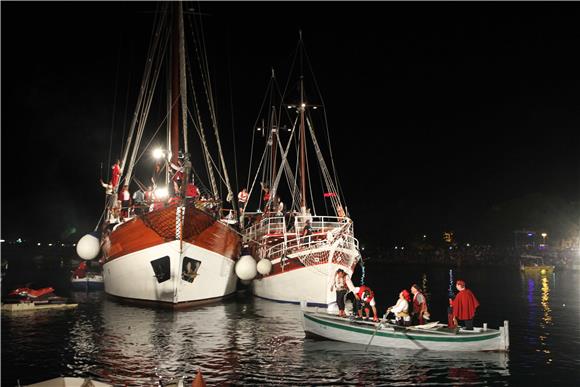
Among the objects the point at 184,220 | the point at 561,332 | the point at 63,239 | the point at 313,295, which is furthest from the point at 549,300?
the point at 63,239

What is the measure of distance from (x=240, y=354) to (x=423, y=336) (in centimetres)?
666

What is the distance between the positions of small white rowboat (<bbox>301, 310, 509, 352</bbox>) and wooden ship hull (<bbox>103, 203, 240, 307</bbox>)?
1296 centimetres

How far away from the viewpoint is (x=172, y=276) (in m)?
32.2

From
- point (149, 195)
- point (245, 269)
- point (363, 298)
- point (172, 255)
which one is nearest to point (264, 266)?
point (245, 269)

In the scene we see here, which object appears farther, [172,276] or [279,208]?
[279,208]

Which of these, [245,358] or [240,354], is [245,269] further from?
[245,358]

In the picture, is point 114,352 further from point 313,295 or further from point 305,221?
point 305,221

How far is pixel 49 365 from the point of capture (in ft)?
62.5

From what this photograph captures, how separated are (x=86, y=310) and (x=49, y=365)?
1561 centimetres

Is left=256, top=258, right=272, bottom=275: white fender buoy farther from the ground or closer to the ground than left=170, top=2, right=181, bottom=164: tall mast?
closer to the ground

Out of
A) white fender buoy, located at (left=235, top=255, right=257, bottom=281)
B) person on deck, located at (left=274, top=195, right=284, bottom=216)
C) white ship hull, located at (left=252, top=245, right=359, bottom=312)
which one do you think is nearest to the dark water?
white ship hull, located at (left=252, top=245, right=359, bottom=312)

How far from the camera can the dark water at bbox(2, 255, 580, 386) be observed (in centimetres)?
1750

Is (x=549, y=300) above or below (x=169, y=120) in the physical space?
below

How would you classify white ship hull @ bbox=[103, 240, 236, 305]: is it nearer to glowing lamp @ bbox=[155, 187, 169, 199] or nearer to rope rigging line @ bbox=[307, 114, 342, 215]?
glowing lamp @ bbox=[155, 187, 169, 199]
